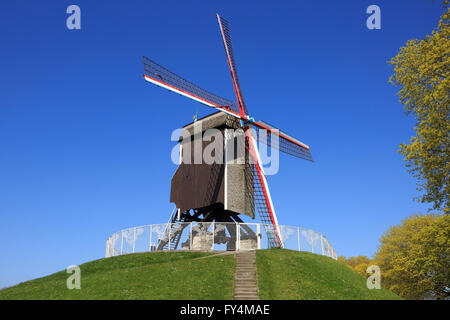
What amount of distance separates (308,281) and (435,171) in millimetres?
8402

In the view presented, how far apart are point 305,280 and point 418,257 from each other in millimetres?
10323

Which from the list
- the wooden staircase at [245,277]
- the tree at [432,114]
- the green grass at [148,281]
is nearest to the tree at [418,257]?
the tree at [432,114]

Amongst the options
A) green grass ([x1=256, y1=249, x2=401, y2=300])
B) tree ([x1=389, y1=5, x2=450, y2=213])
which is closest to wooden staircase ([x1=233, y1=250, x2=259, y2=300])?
green grass ([x1=256, y1=249, x2=401, y2=300])

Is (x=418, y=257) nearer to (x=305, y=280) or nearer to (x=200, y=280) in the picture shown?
(x=305, y=280)

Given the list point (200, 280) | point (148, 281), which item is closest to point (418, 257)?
point (200, 280)

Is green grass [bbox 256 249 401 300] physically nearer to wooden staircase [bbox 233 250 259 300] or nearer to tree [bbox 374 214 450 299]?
wooden staircase [bbox 233 250 259 300]

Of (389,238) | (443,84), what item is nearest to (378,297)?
(443,84)

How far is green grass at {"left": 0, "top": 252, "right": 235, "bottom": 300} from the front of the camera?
14.5 meters

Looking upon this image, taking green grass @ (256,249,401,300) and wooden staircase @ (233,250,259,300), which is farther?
green grass @ (256,249,401,300)

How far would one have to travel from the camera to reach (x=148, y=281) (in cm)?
1580

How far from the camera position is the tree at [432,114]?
1731cm

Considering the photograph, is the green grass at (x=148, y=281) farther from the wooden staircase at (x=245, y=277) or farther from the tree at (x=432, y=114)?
the tree at (x=432, y=114)

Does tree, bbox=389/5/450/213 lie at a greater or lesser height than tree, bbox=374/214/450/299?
greater

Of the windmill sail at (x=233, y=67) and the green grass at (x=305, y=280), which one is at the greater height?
the windmill sail at (x=233, y=67)
